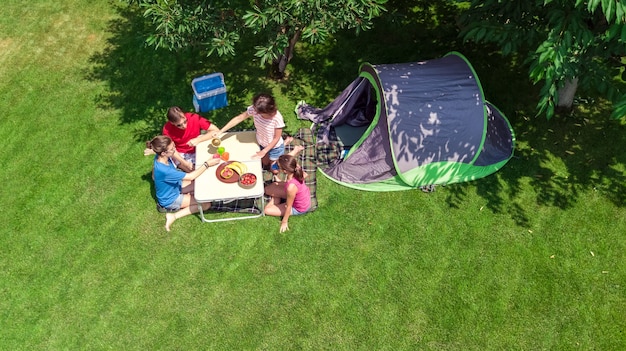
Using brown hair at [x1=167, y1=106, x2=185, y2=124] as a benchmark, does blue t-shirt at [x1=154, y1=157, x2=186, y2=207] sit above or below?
below

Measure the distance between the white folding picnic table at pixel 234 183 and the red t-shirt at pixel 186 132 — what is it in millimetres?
404

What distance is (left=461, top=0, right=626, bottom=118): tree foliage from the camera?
597cm

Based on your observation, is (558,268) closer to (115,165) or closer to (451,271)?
(451,271)

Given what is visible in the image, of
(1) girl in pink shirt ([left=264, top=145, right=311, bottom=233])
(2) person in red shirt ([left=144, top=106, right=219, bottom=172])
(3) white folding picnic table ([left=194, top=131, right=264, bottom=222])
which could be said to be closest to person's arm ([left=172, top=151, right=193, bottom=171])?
(2) person in red shirt ([left=144, top=106, right=219, bottom=172])

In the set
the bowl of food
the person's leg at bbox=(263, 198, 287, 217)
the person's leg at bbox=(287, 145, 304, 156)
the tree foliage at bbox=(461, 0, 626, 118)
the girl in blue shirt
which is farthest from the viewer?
the person's leg at bbox=(287, 145, 304, 156)

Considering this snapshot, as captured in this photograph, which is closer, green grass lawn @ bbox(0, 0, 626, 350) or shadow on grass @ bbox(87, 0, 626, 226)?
green grass lawn @ bbox(0, 0, 626, 350)

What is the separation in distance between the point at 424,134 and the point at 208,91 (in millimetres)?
4225

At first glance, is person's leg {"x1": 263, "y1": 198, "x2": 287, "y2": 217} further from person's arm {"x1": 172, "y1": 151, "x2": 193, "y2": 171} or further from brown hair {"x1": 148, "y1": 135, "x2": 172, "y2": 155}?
brown hair {"x1": 148, "y1": 135, "x2": 172, "y2": 155}

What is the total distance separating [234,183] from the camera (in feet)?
22.0

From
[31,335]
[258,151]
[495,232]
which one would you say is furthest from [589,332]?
[31,335]

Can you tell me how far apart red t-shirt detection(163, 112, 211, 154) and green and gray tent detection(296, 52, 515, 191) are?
2.30 m

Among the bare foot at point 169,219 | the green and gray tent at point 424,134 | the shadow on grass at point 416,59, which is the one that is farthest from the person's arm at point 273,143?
the shadow on grass at point 416,59

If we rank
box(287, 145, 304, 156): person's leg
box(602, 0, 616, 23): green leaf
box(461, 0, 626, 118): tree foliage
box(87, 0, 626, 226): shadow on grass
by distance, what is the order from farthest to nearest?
box(287, 145, 304, 156): person's leg
box(87, 0, 626, 226): shadow on grass
box(461, 0, 626, 118): tree foliage
box(602, 0, 616, 23): green leaf

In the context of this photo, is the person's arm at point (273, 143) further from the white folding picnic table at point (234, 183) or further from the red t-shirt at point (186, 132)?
the red t-shirt at point (186, 132)
